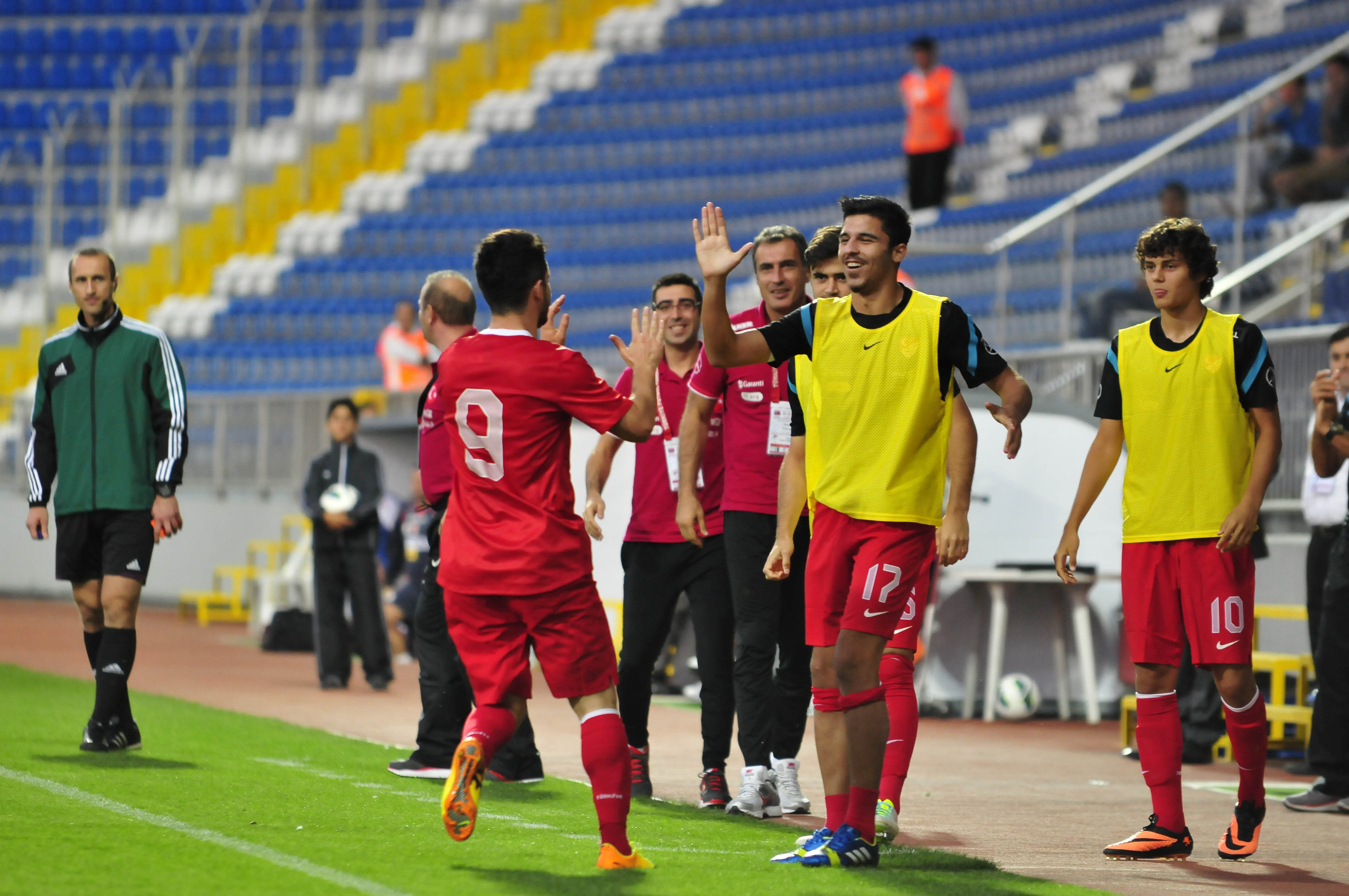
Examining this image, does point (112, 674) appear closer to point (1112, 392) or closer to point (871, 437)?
point (871, 437)

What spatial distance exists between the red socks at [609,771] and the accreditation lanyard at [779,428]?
1.77 m

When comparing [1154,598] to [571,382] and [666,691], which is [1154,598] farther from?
[666,691]

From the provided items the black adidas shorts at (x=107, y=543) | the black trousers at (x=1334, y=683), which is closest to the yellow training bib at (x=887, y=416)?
the black trousers at (x=1334, y=683)

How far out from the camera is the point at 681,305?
652 cm

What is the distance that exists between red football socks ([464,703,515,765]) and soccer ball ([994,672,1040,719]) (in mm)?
5959

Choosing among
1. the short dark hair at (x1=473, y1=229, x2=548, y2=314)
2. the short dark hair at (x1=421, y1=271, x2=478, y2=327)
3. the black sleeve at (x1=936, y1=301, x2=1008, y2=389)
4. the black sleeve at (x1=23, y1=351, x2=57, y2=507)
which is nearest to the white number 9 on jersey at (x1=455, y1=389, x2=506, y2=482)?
the short dark hair at (x1=473, y1=229, x2=548, y2=314)

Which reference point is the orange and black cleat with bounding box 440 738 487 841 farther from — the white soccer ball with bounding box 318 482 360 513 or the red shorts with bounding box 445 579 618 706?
the white soccer ball with bounding box 318 482 360 513

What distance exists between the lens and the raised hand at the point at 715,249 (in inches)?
181

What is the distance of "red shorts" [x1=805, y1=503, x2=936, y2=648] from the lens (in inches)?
191

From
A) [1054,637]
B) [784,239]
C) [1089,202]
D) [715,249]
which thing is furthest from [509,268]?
[1089,202]

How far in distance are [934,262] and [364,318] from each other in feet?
27.2

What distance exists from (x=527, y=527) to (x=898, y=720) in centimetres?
170

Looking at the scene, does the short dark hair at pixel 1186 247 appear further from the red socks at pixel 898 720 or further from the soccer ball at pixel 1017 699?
the soccer ball at pixel 1017 699

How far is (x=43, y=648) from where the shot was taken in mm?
13523
